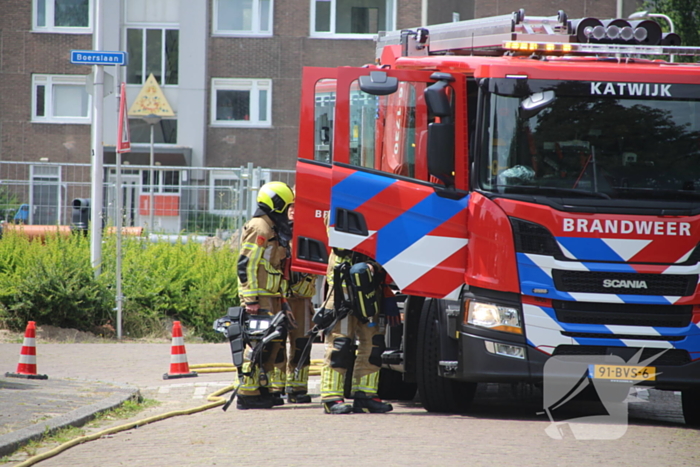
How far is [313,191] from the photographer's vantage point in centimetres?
805

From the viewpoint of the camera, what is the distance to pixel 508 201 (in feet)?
21.9

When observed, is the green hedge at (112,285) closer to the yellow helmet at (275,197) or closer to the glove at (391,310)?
the yellow helmet at (275,197)

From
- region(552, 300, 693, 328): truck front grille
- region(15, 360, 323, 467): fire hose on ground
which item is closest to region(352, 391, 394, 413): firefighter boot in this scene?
region(15, 360, 323, 467): fire hose on ground

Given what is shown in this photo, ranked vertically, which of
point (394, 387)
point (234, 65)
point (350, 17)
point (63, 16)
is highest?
point (350, 17)

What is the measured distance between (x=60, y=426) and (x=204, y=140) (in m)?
24.3

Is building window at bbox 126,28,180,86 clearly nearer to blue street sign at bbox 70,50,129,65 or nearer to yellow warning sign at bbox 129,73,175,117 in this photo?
yellow warning sign at bbox 129,73,175,117

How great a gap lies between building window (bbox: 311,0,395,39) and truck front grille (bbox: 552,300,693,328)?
2459 centimetres

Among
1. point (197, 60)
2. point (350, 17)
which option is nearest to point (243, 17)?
point (197, 60)

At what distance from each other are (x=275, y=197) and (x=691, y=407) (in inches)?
151

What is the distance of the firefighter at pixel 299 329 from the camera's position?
823 centimetres

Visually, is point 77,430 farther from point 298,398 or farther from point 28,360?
point 28,360

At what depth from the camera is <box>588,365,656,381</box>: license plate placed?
6.62m

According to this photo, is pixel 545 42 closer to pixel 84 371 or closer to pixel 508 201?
pixel 508 201

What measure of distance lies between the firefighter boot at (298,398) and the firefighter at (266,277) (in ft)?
0.63
